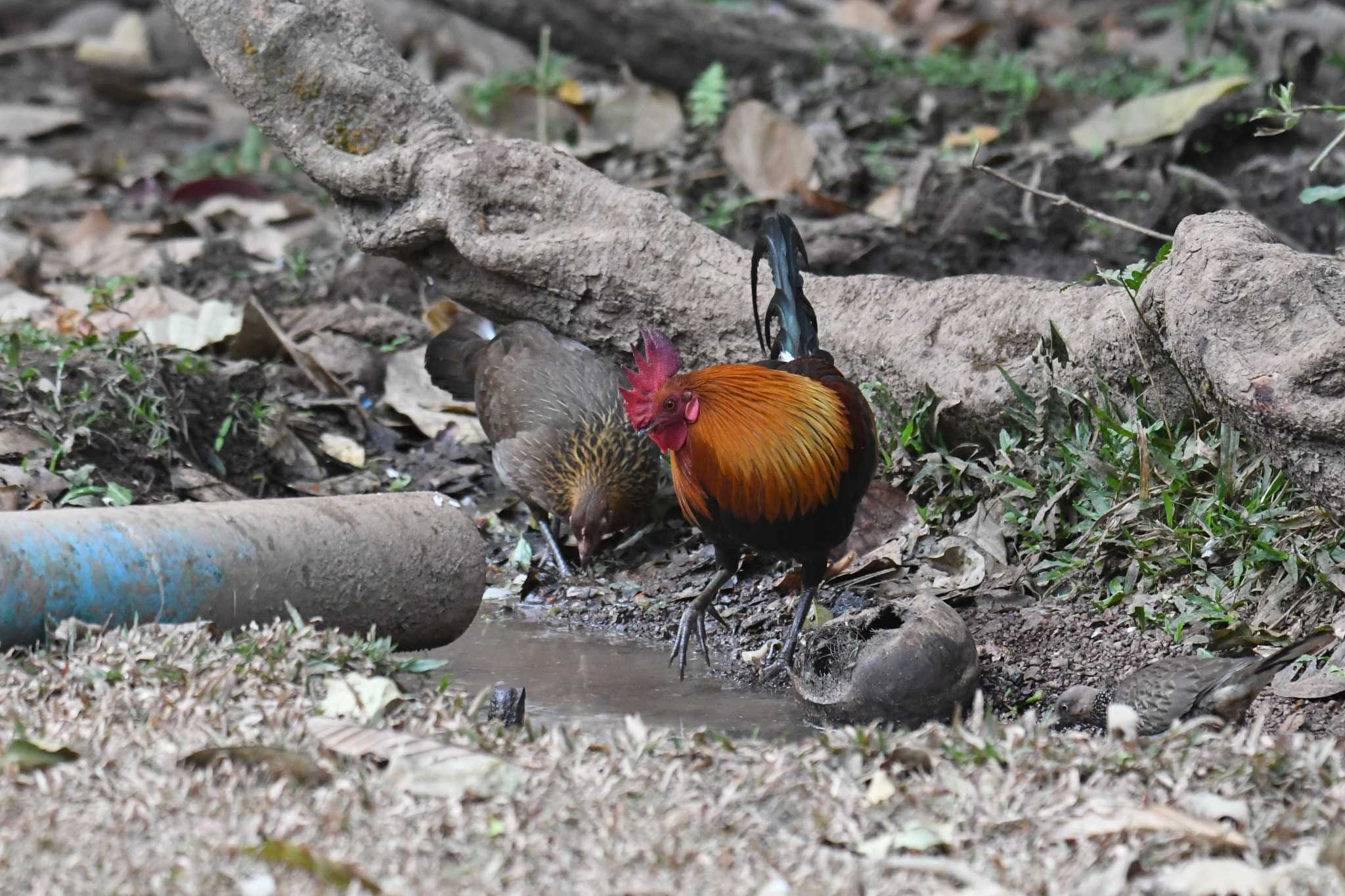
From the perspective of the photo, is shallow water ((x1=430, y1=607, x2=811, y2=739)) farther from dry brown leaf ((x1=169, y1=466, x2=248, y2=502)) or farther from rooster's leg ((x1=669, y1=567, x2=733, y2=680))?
dry brown leaf ((x1=169, y1=466, x2=248, y2=502))

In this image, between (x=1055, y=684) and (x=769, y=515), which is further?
(x=769, y=515)

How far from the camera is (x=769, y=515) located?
15.2ft

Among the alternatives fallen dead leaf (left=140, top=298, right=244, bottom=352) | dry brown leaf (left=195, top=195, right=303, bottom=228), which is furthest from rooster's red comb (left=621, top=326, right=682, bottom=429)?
dry brown leaf (left=195, top=195, right=303, bottom=228)

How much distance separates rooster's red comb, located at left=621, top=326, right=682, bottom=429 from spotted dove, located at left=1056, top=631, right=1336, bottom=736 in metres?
1.57

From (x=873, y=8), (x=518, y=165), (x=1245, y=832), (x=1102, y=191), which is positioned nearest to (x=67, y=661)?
(x=1245, y=832)

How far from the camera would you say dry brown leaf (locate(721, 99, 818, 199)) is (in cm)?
800

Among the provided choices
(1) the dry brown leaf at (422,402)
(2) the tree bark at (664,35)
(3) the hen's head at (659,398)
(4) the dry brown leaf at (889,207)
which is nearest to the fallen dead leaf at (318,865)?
(3) the hen's head at (659,398)

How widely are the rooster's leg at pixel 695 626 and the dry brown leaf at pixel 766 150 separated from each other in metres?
3.58

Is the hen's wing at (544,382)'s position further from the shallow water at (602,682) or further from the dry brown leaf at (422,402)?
the shallow water at (602,682)

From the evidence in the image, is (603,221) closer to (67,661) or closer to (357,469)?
(357,469)

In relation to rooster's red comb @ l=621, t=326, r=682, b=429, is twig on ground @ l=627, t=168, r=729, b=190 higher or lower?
lower

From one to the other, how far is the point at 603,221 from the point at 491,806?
3.19 metres

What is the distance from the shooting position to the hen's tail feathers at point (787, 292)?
519cm

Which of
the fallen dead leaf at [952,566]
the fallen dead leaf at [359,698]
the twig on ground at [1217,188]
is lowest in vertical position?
the fallen dead leaf at [952,566]
